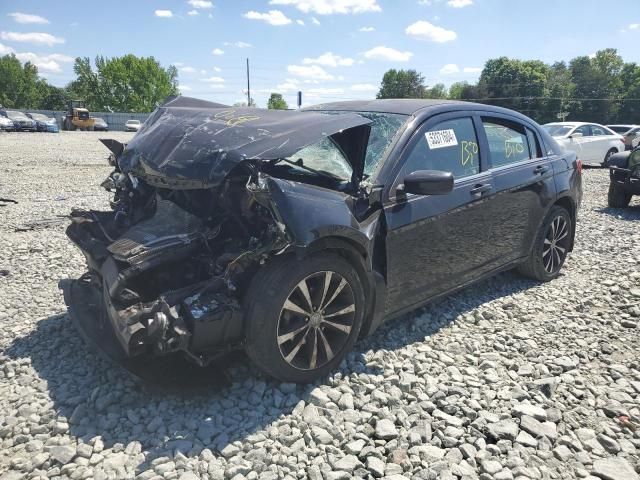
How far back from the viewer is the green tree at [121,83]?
89.1 meters

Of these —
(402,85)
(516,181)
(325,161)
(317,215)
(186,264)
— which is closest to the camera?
(317,215)

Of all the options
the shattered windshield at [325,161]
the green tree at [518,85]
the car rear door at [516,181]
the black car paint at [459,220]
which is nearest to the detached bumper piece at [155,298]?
the shattered windshield at [325,161]

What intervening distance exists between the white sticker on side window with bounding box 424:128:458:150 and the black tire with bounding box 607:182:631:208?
23.2 ft

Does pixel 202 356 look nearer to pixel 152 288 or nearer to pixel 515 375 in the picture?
pixel 152 288

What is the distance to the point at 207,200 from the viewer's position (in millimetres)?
3592

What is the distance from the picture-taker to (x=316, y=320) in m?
3.09

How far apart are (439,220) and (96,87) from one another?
98831 millimetres

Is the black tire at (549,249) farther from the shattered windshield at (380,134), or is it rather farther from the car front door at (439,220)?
the shattered windshield at (380,134)

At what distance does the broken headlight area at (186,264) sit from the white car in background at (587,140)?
1443cm

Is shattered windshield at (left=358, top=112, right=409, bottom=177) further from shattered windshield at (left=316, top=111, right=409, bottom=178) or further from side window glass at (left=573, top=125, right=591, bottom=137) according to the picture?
side window glass at (left=573, top=125, right=591, bottom=137)

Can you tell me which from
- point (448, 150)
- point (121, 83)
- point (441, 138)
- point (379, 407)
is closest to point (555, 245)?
point (448, 150)

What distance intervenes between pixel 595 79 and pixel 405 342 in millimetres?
76452

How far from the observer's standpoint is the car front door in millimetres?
3504

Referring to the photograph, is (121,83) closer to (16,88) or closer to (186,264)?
(16,88)
